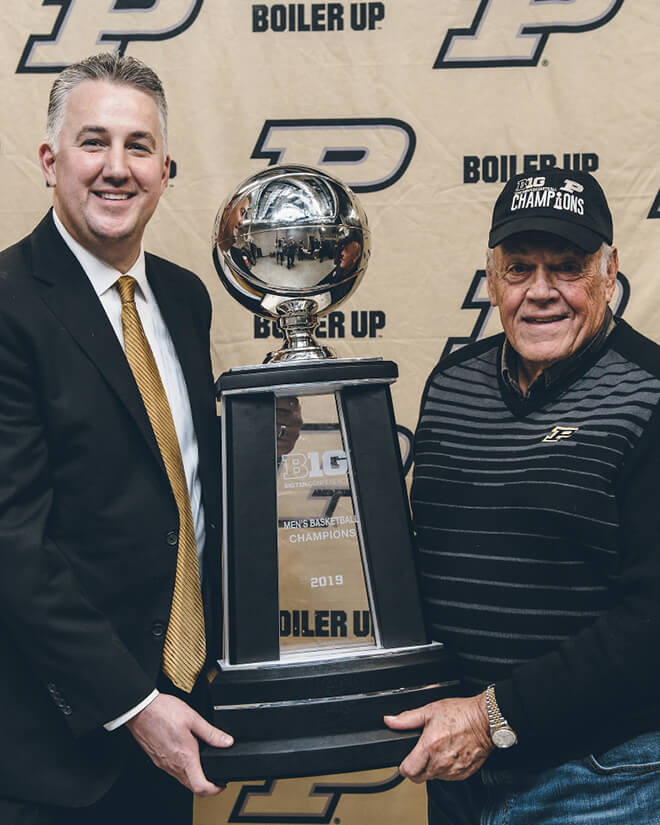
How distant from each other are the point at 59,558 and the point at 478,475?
2.09ft

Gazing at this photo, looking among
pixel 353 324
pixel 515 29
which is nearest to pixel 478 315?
pixel 353 324

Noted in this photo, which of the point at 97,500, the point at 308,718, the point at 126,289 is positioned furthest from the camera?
the point at 126,289

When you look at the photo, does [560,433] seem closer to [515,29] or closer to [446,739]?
[446,739]

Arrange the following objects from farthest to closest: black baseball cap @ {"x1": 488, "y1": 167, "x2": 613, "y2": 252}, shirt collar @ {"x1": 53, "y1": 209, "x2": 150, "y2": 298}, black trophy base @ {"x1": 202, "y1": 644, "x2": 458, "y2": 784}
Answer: shirt collar @ {"x1": 53, "y1": 209, "x2": 150, "y2": 298}
black baseball cap @ {"x1": 488, "y1": 167, "x2": 613, "y2": 252}
black trophy base @ {"x1": 202, "y1": 644, "x2": 458, "y2": 784}

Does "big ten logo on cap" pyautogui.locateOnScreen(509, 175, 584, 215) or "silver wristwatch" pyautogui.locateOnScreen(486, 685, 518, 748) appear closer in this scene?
"silver wristwatch" pyautogui.locateOnScreen(486, 685, 518, 748)

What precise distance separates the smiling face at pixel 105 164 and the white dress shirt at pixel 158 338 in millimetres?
25

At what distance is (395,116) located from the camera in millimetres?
1976

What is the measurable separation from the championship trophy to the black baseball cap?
0.23 m

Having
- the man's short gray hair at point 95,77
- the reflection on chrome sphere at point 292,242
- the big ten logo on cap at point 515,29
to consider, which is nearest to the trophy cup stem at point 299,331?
the reflection on chrome sphere at point 292,242

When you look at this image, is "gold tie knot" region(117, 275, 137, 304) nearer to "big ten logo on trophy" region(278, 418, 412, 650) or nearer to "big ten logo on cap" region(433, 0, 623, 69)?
"big ten logo on trophy" region(278, 418, 412, 650)

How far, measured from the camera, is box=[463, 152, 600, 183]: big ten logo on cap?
1.95 metres

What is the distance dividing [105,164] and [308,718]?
0.89 metres

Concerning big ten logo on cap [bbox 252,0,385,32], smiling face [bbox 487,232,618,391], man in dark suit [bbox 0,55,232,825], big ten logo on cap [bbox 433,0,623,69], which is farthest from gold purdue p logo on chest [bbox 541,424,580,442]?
big ten logo on cap [bbox 252,0,385,32]

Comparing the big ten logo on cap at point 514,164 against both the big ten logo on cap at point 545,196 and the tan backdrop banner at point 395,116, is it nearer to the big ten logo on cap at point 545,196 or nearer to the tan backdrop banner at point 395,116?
the tan backdrop banner at point 395,116
